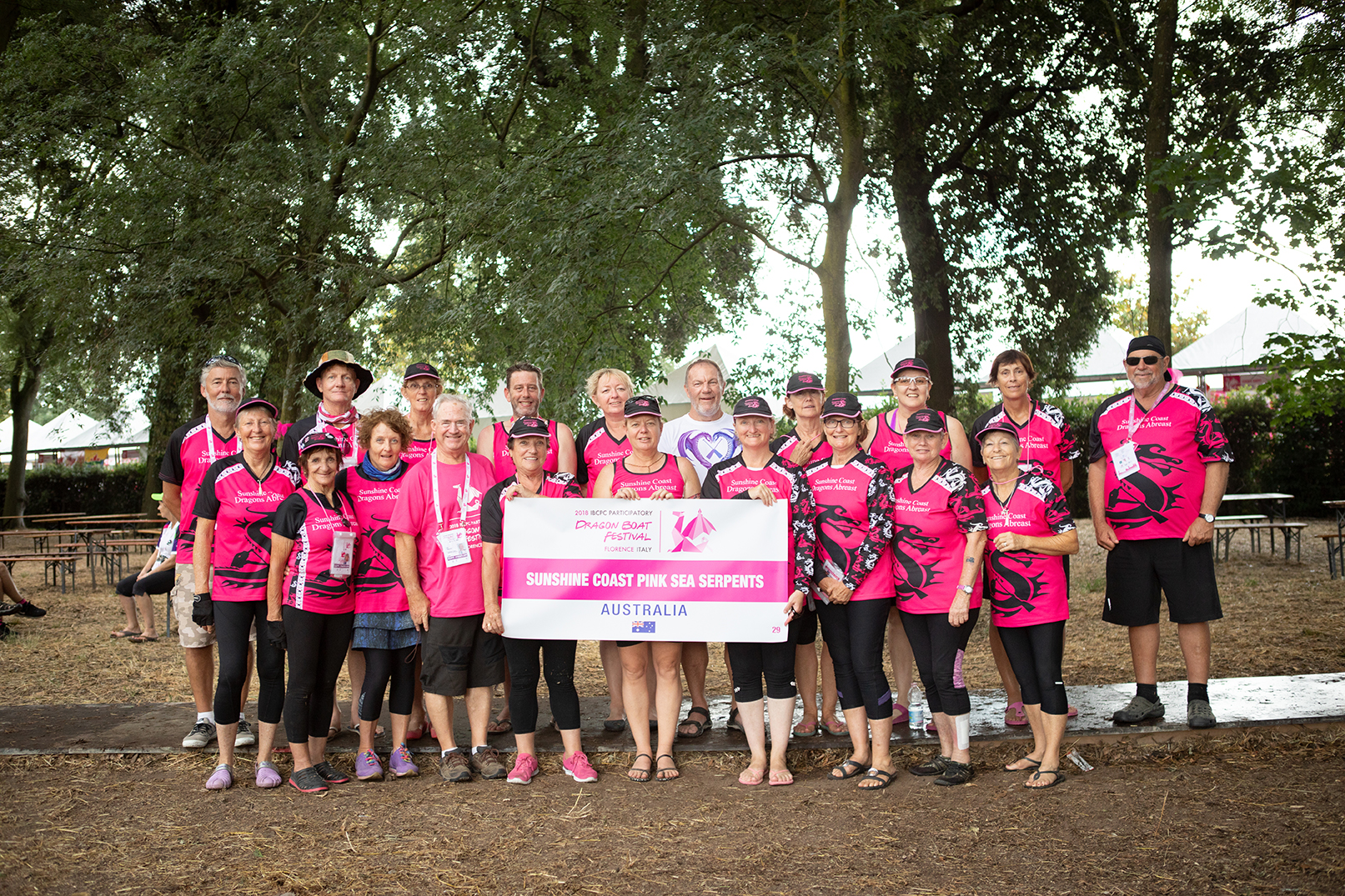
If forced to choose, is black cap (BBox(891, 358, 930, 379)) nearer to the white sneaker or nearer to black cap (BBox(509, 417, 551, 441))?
black cap (BBox(509, 417, 551, 441))

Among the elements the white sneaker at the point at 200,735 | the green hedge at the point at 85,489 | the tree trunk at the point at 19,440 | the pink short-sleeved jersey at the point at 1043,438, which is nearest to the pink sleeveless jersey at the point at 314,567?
the white sneaker at the point at 200,735

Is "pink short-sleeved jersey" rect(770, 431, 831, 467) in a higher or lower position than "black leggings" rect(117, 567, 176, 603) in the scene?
higher

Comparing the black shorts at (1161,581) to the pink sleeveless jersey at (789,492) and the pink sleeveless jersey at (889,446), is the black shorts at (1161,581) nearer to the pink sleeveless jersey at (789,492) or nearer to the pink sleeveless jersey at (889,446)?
the pink sleeveless jersey at (889,446)

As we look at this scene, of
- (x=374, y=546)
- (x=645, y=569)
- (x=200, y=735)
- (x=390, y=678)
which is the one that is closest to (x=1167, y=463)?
(x=645, y=569)

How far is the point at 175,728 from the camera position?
5.88 m

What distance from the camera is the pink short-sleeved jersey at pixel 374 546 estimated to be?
195 inches

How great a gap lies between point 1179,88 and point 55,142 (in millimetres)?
14576

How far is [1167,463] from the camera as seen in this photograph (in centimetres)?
526

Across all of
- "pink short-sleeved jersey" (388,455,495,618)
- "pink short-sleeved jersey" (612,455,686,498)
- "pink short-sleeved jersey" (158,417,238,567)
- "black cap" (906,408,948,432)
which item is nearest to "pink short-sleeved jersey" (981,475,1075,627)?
"black cap" (906,408,948,432)

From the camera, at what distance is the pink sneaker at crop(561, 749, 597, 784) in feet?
16.1

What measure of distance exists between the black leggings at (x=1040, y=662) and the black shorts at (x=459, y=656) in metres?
2.58

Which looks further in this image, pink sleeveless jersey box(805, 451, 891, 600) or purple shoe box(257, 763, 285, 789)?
purple shoe box(257, 763, 285, 789)

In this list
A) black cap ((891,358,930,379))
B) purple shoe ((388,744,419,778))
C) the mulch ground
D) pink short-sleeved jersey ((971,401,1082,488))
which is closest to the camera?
the mulch ground

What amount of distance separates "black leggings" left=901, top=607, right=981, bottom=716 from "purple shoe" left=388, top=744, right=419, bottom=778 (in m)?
2.67
